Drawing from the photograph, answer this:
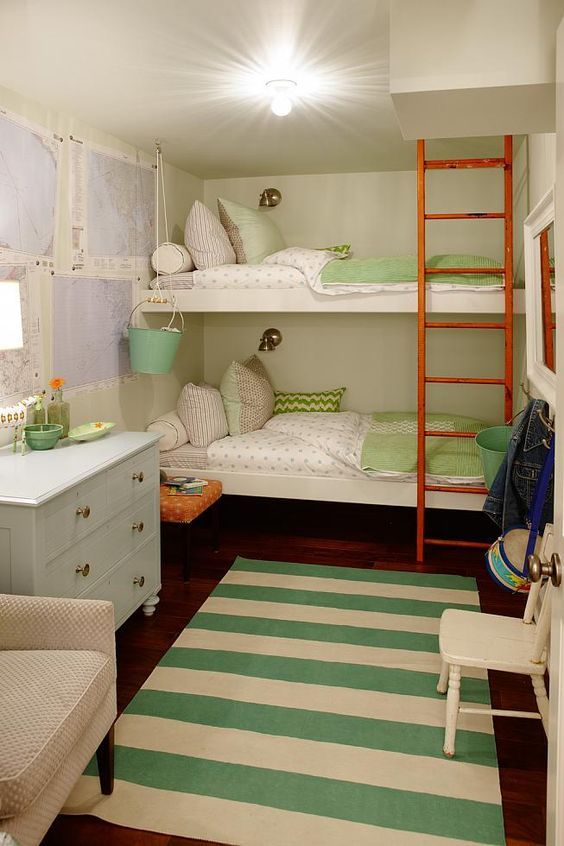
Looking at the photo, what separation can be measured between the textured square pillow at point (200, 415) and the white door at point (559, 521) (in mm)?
3150

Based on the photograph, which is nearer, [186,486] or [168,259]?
[186,486]

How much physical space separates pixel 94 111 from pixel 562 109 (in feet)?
8.70

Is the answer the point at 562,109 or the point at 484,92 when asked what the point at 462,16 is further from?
the point at 562,109

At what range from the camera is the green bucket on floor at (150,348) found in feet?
12.7

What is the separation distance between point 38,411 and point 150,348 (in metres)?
0.91

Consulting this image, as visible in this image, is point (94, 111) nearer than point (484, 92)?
No

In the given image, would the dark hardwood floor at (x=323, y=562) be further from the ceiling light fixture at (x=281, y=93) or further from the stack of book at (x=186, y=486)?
the ceiling light fixture at (x=281, y=93)

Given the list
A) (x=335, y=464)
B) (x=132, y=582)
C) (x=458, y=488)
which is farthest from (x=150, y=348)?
(x=458, y=488)

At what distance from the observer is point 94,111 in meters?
3.39

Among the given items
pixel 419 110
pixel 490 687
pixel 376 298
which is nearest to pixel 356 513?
pixel 376 298

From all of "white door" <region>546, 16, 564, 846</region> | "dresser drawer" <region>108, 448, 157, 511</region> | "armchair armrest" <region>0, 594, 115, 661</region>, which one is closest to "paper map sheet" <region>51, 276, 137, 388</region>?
"dresser drawer" <region>108, 448, 157, 511</region>

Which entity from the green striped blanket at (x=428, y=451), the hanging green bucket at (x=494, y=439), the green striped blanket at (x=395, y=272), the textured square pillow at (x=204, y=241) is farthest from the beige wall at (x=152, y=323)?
the hanging green bucket at (x=494, y=439)

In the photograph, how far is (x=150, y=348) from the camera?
12.8 feet

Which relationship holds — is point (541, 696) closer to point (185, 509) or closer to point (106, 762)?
point (106, 762)
